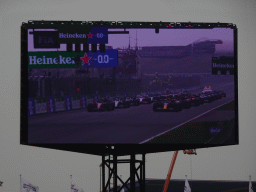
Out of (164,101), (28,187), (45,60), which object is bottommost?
(28,187)

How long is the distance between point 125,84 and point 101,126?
1174mm

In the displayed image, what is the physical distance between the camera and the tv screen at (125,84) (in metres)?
10.3

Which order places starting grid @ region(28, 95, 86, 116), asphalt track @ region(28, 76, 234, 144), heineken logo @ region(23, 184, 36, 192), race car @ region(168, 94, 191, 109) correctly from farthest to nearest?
1. heineken logo @ region(23, 184, 36, 192)
2. race car @ region(168, 94, 191, 109)
3. starting grid @ region(28, 95, 86, 116)
4. asphalt track @ region(28, 76, 234, 144)

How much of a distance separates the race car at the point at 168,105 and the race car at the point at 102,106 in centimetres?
107

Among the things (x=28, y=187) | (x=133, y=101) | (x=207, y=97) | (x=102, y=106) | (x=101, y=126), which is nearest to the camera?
(x=101, y=126)

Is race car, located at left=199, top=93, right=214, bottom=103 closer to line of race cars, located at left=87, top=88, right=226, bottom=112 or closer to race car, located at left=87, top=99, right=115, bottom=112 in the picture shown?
line of race cars, located at left=87, top=88, right=226, bottom=112

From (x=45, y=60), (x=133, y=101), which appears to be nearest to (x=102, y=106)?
(x=133, y=101)

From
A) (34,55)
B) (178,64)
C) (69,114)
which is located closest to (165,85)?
(178,64)

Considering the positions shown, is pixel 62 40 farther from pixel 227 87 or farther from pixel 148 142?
pixel 227 87

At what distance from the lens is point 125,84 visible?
10594 millimetres

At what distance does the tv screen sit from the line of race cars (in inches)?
1.0

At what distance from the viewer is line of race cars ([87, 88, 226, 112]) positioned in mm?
10422

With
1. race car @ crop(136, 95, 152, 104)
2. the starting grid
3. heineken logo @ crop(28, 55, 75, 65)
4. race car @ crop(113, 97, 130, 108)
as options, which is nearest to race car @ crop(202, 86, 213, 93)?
race car @ crop(136, 95, 152, 104)

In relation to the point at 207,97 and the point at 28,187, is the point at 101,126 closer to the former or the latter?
the point at 207,97
